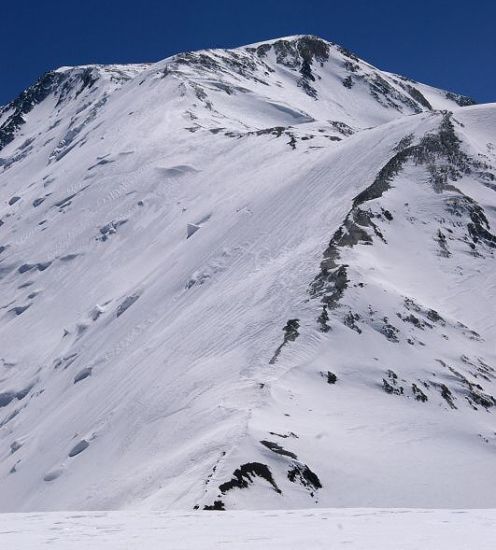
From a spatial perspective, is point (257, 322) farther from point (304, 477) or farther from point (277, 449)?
point (304, 477)

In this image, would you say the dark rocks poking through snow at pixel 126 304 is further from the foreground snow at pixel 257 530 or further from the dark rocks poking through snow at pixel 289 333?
the foreground snow at pixel 257 530

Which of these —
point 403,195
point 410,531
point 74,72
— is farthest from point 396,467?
point 74,72

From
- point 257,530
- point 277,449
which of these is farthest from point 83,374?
point 257,530

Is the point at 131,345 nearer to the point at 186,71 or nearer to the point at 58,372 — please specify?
the point at 58,372

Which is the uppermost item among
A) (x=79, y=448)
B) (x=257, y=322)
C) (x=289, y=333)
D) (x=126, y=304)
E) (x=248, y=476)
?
(x=126, y=304)

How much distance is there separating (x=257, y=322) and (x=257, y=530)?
17.0m

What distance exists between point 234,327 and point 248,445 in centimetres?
1031

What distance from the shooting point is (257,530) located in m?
10.7

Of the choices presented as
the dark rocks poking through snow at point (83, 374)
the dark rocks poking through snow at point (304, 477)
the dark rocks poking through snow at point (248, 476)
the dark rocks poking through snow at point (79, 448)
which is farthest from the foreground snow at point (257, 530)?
the dark rocks poking through snow at point (83, 374)

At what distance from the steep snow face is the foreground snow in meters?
4.12

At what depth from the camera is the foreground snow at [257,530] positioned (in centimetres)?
975

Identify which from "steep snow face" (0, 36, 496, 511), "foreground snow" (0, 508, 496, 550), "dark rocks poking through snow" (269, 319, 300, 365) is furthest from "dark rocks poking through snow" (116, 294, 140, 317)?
"foreground snow" (0, 508, 496, 550)

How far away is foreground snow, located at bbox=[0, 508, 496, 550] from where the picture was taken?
9.75 m

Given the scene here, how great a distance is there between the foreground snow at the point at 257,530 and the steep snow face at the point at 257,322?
412cm
